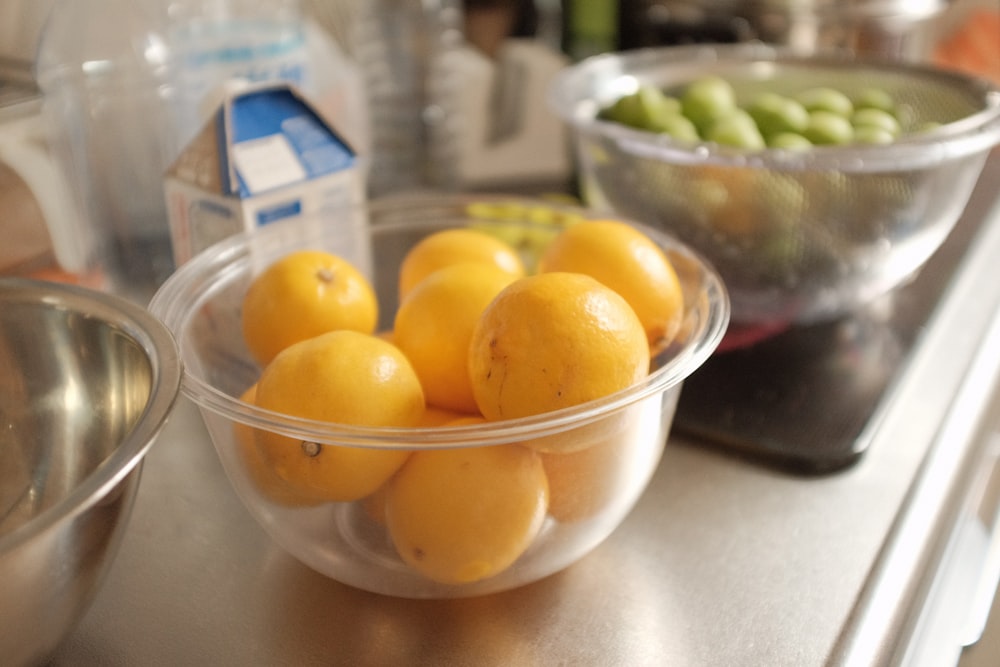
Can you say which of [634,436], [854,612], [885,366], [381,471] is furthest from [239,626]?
[885,366]

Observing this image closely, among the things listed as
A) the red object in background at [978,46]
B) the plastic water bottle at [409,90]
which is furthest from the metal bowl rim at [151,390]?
the red object in background at [978,46]

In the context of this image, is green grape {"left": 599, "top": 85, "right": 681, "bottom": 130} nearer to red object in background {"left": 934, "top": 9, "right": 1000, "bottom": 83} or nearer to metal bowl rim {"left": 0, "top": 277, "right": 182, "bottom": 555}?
metal bowl rim {"left": 0, "top": 277, "right": 182, "bottom": 555}

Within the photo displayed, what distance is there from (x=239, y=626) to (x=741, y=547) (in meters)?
0.30

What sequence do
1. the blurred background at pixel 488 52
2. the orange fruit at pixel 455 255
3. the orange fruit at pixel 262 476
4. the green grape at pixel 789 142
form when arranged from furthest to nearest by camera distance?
the blurred background at pixel 488 52
the green grape at pixel 789 142
the orange fruit at pixel 455 255
the orange fruit at pixel 262 476

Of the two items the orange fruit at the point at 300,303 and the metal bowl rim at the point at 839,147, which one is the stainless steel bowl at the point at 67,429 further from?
the metal bowl rim at the point at 839,147

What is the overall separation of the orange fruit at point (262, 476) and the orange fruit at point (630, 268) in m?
0.21

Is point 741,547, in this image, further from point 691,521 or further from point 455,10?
point 455,10

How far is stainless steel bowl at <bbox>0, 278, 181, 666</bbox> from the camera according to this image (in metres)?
0.37

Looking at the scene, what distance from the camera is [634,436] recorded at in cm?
47

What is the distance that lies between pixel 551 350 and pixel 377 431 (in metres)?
0.09

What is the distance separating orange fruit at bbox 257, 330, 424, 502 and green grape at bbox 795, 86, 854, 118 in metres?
0.58

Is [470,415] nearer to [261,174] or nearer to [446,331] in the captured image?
[446,331]

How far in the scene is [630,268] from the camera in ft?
1.75

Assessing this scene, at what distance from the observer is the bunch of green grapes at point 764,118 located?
784 millimetres
